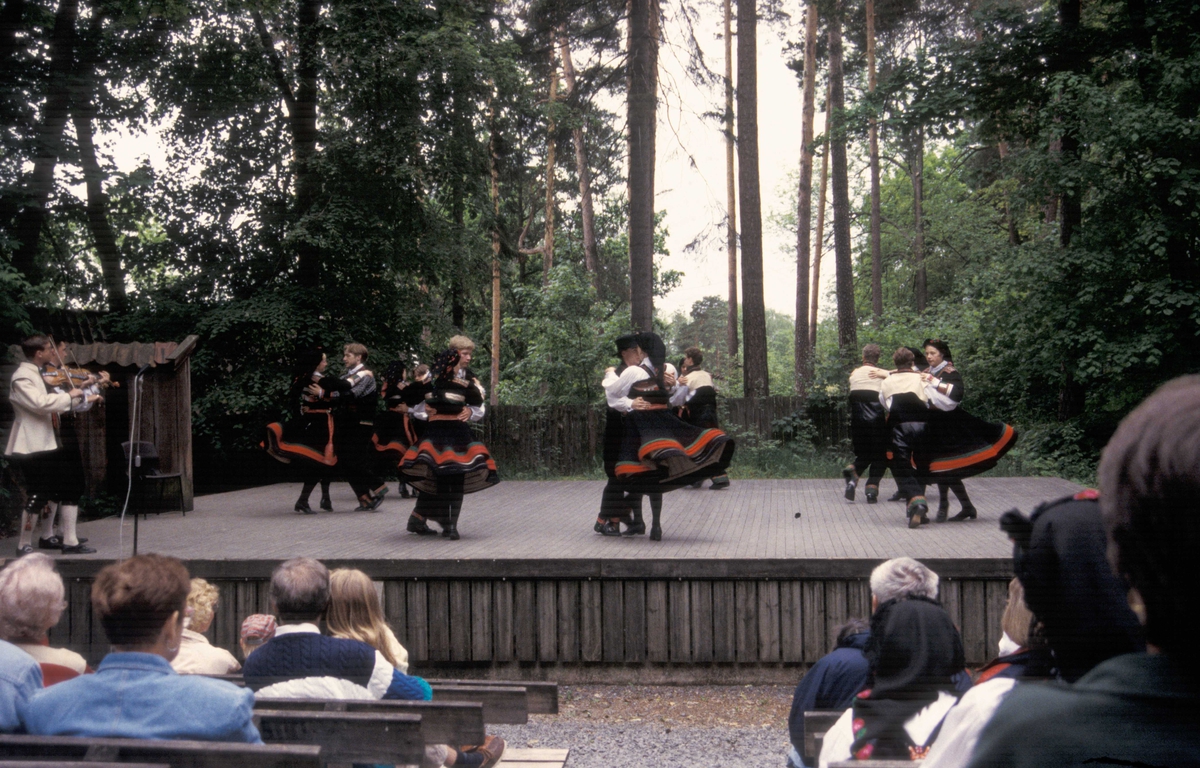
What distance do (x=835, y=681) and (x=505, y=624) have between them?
3.91 metres

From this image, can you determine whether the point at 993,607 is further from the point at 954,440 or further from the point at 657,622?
the point at 954,440

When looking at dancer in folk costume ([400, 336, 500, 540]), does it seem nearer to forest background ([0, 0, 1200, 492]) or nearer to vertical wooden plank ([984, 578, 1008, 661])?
vertical wooden plank ([984, 578, 1008, 661])

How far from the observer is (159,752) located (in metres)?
2.37

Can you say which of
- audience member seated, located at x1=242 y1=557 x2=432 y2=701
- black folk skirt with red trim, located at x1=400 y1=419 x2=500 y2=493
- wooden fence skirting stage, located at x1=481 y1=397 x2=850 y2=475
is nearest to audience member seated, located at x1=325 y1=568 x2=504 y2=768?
audience member seated, located at x1=242 y1=557 x2=432 y2=701

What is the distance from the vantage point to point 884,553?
7.19 meters

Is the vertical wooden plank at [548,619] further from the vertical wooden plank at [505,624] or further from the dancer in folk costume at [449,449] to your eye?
the dancer in folk costume at [449,449]

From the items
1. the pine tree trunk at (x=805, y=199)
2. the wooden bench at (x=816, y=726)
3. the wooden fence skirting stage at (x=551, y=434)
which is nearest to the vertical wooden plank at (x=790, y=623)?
the wooden bench at (x=816, y=726)

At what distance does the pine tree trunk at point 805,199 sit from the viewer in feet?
88.1

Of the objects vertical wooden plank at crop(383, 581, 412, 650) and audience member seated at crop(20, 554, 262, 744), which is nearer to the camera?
audience member seated at crop(20, 554, 262, 744)

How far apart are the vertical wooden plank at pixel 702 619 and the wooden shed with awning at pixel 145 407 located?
656cm

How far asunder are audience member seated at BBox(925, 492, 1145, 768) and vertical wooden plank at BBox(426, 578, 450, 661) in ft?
19.9

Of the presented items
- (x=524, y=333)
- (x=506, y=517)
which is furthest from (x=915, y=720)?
(x=524, y=333)

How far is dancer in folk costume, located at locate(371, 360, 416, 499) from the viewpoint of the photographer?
11066mm

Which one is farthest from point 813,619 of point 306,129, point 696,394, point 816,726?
point 306,129
